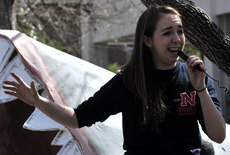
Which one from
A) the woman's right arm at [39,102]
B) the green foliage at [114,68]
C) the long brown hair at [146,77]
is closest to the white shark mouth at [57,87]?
the woman's right arm at [39,102]

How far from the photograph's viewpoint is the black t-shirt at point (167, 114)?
1808 mm

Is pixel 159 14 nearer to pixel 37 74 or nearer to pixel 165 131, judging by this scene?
pixel 165 131

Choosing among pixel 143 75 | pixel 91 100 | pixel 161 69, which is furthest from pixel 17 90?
pixel 161 69

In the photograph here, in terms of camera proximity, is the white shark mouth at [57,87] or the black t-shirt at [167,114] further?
the white shark mouth at [57,87]

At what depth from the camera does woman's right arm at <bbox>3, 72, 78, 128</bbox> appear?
181 cm

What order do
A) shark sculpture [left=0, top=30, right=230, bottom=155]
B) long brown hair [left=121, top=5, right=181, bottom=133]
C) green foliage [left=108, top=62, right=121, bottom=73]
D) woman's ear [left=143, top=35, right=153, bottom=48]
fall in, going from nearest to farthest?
long brown hair [left=121, top=5, right=181, bottom=133], woman's ear [left=143, top=35, right=153, bottom=48], shark sculpture [left=0, top=30, right=230, bottom=155], green foliage [left=108, top=62, right=121, bottom=73]

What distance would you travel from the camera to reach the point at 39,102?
1854 mm

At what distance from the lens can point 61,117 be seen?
6.24 feet

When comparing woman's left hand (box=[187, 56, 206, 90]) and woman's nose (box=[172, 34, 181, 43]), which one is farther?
woman's nose (box=[172, 34, 181, 43])

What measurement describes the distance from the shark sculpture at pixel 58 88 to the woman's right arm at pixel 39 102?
32 centimetres

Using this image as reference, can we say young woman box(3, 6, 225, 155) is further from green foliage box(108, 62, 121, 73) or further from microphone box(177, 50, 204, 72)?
green foliage box(108, 62, 121, 73)

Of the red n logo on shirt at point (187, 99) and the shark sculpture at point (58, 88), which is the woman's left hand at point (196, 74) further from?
the shark sculpture at point (58, 88)

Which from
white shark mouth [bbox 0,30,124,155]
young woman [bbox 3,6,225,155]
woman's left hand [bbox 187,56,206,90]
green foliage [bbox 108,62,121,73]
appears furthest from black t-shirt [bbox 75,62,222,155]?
green foliage [bbox 108,62,121,73]

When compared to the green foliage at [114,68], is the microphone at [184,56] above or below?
above
